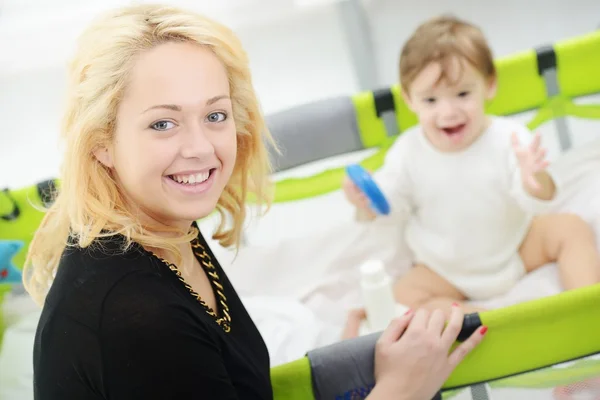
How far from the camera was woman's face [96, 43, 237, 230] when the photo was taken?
0.69 m

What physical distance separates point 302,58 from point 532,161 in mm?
1140

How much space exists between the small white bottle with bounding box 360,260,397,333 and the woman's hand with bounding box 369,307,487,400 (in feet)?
0.78

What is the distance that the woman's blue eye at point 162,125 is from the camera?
2.28ft

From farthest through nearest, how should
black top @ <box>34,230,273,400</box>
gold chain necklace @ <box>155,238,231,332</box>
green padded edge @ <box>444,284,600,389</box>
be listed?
green padded edge @ <box>444,284,600,389</box>
gold chain necklace @ <box>155,238,231,332</box>
black top @ <box>34,230,273,400</box>

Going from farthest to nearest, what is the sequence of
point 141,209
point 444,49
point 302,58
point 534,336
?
point 302,58
point 444,49
point 534,336
point 141,209

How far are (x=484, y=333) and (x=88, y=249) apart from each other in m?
0.47

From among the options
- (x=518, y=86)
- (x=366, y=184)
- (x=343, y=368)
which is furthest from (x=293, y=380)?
(x=518, y=86)

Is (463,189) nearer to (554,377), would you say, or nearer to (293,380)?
(554,377)

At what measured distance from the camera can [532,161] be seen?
1.14m

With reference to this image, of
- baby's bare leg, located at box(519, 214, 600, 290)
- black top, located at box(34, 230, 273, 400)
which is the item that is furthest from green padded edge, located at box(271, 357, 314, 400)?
baby's bare leg, located at box(519, 214, 600, 290)

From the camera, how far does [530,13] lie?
207 centimetres

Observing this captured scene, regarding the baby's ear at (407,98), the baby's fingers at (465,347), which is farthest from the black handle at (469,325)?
the baby's ear at (407,98)

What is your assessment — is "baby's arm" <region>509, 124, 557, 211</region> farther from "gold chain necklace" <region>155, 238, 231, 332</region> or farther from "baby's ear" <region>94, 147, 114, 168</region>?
"baby's ear" <region>94, 147, 114, 168</region>

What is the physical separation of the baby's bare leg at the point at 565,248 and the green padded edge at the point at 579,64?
1.04ft
